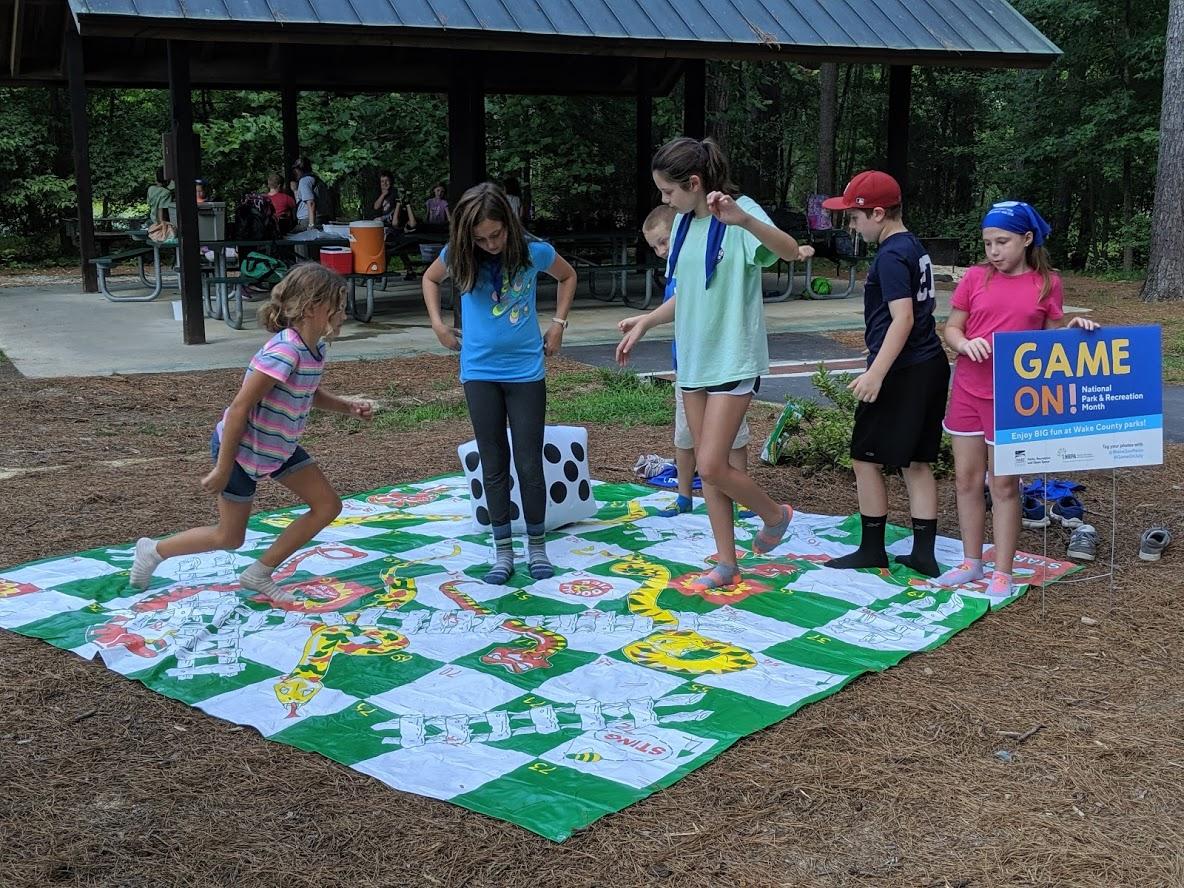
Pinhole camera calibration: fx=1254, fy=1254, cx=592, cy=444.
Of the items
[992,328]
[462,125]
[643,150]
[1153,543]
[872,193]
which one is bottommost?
[1153,543]

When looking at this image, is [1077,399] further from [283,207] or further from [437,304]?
[283,207]

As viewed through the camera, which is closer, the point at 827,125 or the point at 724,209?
the point at 724,209

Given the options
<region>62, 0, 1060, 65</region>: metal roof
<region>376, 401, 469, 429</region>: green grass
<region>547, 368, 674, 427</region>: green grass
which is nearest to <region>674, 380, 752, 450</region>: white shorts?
<region>547, 368, 674, 427</region>: green grass

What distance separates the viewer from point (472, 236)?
4625 mm

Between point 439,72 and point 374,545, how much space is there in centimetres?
1404

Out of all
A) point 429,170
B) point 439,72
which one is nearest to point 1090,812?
point 439,72

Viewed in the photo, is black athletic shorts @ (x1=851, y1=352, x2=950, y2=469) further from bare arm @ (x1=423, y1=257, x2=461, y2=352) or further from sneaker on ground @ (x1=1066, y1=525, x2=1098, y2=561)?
bare arm @ (x1=423, y1=257, x2=461, y2=352)

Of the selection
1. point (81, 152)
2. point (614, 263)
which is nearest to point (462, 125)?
point (614, 263)

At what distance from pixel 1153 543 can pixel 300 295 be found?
3.57 metres

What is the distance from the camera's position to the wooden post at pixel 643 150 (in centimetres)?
1647

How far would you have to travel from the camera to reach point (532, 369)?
4828mm

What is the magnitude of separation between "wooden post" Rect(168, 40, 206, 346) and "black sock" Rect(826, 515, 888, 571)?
7.98 metres

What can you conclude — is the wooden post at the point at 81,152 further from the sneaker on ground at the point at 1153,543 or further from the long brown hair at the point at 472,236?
the sneaker on ground at the point at 1153,543

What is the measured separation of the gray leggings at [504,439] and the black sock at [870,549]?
1.24 metres
